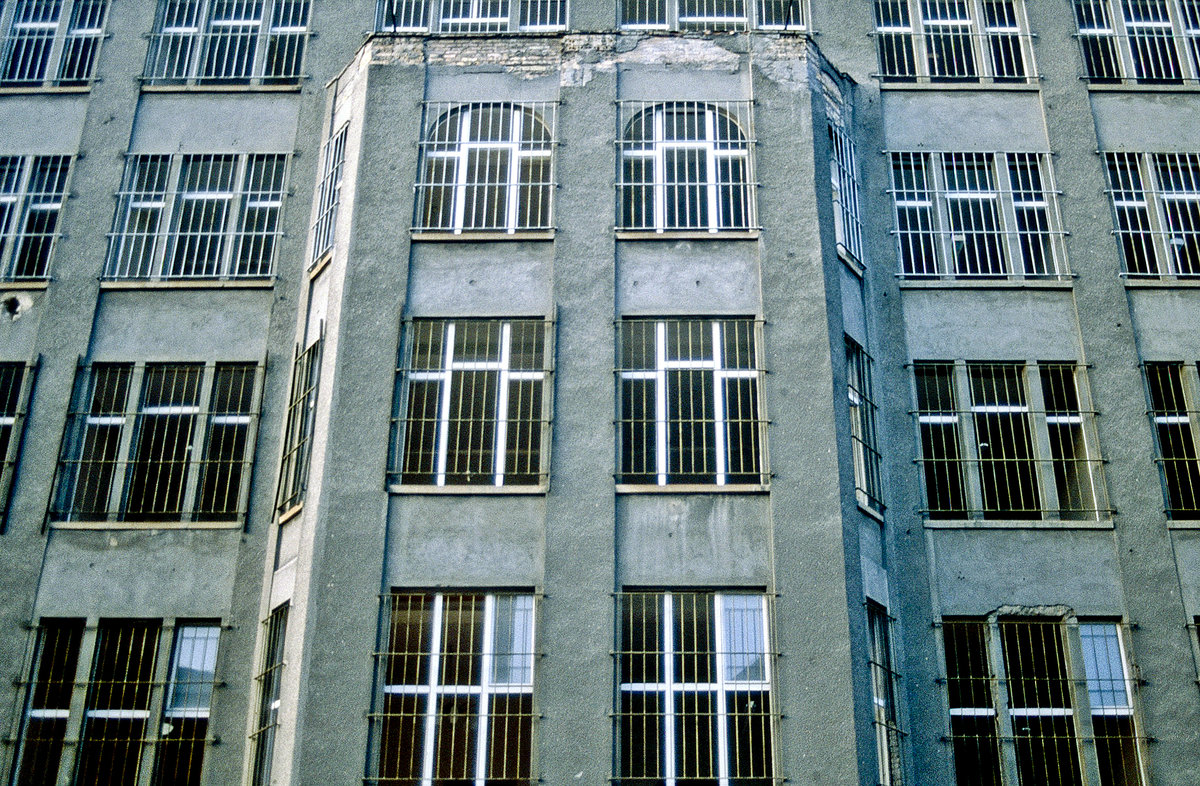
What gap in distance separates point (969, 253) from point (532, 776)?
9460 millimetres

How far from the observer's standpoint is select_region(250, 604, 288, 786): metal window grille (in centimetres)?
1441

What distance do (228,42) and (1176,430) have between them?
1467cm

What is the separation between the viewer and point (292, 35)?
1938cm

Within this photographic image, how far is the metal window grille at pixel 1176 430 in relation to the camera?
53.4 feet

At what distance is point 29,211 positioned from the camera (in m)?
18.3

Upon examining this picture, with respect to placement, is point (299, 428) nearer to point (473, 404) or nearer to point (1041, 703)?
point (473, 404)

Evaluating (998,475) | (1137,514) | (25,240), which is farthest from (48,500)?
(1137,514)

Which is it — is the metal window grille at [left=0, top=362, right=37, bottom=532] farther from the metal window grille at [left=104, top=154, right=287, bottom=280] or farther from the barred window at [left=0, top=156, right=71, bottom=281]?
the metal window grille at [left=104, top=154, right=287, bottom=280]

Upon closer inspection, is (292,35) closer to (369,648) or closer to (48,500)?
(48,500)

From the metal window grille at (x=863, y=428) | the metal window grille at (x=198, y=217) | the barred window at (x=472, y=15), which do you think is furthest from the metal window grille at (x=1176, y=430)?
the metal window grille at (x=198, y=217)

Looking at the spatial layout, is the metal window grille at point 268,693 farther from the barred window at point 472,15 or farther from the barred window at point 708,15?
the barred window at point 708,15

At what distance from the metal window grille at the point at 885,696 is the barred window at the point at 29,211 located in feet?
39.7

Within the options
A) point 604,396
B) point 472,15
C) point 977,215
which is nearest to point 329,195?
point 472,15

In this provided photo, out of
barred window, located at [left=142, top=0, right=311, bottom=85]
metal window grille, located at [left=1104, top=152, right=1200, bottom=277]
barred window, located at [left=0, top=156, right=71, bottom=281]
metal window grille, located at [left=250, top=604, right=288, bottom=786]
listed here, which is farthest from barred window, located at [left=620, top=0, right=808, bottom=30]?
metal window grille, located at [left=250, top=604, right=288, bottom=786]
